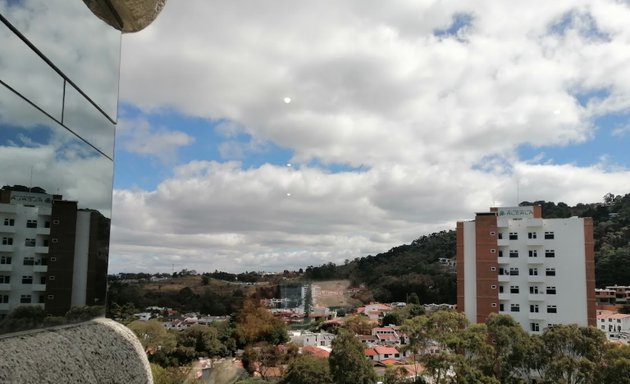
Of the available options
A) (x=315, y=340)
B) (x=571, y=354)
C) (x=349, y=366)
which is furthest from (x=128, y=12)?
(x=315, y=340)

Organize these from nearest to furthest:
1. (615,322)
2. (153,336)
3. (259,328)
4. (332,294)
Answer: (153,336), (259,328), (615,322), (332,294)

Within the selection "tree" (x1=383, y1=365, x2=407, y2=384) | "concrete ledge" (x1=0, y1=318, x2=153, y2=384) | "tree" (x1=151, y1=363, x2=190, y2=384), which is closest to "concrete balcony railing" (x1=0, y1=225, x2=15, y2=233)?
"concrete ledge" (x1=0, y1=318, x2=153, y2=384)

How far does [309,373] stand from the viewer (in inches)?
843

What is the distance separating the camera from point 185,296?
150 feet

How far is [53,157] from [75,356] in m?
0.94

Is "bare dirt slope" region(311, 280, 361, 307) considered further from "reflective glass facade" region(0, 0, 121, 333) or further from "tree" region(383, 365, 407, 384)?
"reflective glass facade" region(0, 0, 121, 333)

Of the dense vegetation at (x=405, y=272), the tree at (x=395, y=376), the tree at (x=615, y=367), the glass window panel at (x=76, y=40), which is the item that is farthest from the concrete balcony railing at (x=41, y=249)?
the dense vegetation at (x=405, y=272)

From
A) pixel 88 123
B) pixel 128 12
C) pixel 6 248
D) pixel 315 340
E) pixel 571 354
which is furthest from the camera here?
pixel 315 340

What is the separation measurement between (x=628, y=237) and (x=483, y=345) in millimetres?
43424

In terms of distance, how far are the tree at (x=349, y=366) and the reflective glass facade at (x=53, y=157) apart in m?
19.0

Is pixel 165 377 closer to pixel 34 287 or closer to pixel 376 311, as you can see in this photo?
pixel 34 287

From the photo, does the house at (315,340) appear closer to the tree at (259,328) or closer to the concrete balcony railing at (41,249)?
the tree at (259,328)

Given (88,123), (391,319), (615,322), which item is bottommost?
(391,319)

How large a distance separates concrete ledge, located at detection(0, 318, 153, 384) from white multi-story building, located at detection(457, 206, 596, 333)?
1134 inches
